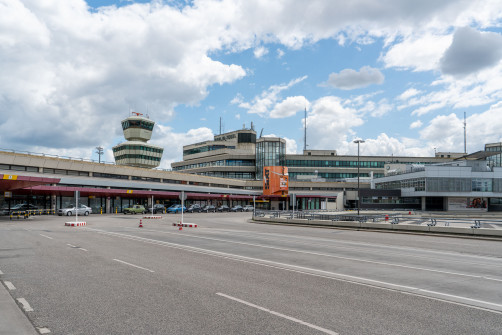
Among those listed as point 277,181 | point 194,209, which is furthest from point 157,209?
point 277,181

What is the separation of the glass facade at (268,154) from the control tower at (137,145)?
3133 cm

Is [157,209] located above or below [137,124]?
below

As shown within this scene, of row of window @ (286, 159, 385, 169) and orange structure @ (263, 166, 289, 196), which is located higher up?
row of window @ (286, 159, 385, 169)

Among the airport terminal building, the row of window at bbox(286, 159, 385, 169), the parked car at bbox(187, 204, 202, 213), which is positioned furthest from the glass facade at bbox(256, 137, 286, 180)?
the parked car at bbox(187, 204, 202, 213)

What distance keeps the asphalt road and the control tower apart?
305 ft

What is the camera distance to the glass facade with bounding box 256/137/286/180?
112938mm

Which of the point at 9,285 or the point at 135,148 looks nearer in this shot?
the point at 9,285

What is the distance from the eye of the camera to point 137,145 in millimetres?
104375

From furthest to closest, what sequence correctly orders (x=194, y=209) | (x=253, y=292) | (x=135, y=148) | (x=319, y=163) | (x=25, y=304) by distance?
(x=319, y=163) < (x=135, y=148) < (x=194, y=209) < (x=253, y=292) < (x=25, y=304)

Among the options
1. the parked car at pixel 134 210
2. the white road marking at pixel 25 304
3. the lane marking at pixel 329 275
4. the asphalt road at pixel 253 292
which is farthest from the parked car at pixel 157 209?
the white road marking at pixel 25 304

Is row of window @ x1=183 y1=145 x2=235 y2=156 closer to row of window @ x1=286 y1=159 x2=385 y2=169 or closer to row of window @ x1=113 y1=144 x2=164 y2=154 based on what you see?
row of window @ x1=113 y1=144 x2=164 y2=154

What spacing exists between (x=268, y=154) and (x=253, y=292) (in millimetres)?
105168

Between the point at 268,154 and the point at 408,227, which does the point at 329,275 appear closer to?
the point at 408,227

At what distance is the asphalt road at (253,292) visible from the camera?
635cm
